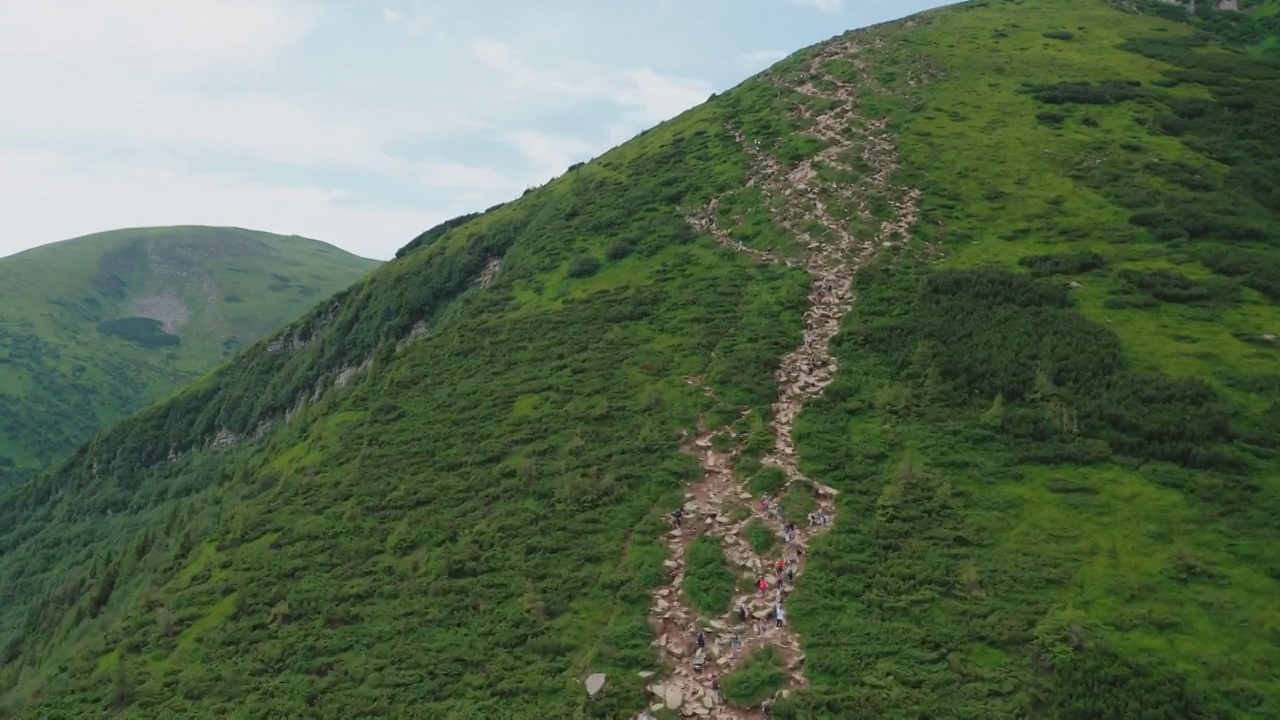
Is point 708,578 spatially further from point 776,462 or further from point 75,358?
point 75,358

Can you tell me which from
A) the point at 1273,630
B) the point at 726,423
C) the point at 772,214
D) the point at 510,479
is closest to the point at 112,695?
the point at 510,479

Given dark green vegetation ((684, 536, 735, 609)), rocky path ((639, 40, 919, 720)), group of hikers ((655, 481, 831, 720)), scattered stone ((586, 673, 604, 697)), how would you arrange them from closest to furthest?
scattered stone ((586, 673, 604, 697))
group of hikers ((655, 481, 831, 720))
rocky path ((639, 40, 919, 720))
dark green vegetation ((684, 536, 735, 609))

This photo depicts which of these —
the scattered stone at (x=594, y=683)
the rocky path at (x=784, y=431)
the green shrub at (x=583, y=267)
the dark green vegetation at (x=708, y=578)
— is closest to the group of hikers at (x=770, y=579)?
the rocky path at (x=784, y=431)

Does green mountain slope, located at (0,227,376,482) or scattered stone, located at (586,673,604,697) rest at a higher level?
green mountain slope, located at (0,227,376,482)

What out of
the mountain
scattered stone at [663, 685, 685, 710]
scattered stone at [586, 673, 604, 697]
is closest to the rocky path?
scattered stone at [663, 685, 685, 710]

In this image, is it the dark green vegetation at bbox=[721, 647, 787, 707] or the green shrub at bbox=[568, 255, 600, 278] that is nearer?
the dark green vegetation at bbox=[721, 647, 787, 707]

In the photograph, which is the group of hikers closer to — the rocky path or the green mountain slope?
the rocky path

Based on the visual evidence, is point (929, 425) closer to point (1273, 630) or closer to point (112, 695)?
point (1273, 630)
